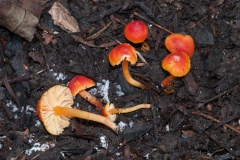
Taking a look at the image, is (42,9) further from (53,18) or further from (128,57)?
(128,57)

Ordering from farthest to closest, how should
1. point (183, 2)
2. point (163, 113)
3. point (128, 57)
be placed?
point (183, 2) → point (163, 113) → point (128, 57)

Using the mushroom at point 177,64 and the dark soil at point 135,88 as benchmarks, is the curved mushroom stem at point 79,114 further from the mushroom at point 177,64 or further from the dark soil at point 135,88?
the mushroom at point 177,64

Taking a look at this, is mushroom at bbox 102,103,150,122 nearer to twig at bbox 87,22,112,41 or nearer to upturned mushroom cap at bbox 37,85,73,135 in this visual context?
upturned mushroom cap at bbox 37,85,73,135

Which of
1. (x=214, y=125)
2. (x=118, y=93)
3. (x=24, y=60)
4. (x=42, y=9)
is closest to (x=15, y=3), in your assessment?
(x=42, y=9)

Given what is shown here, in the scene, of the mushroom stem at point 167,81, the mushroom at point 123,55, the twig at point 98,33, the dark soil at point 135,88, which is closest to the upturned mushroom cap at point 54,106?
the dark soil at point 135,88

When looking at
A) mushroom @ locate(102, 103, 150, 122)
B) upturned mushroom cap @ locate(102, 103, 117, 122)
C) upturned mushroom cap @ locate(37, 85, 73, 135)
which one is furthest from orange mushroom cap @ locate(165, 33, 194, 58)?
upturned mushroom cap @ locate(37, 85, 73, 135)

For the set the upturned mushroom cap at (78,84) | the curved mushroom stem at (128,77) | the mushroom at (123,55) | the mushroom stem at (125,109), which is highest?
the mushroom at (123,55)
